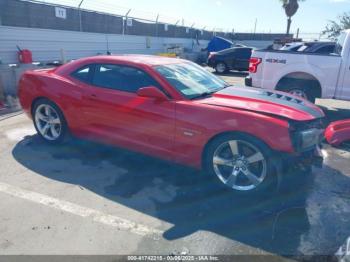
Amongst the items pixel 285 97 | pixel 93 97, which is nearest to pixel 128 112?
pixel 93 97

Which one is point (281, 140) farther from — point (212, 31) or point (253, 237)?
point (212, 31)

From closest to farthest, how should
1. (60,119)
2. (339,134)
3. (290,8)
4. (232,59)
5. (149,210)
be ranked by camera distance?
(149,210)
(60,119)
(339,134)
(232,59)
(290,8)

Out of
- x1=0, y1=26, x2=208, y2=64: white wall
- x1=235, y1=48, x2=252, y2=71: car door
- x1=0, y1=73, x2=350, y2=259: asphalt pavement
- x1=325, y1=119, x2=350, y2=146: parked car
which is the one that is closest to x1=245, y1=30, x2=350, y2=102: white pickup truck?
Answer: x1=325, y1=119, x2=350, y2=146: parked car

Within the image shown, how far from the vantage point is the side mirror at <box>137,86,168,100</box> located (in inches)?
141

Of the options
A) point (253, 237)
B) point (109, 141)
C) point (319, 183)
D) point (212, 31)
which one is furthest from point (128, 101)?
point (212, 31)

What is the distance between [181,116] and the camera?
355 cm

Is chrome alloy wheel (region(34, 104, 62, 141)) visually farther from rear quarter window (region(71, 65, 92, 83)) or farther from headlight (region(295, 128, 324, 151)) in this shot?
headlight (region(295, 128, 324, 151))

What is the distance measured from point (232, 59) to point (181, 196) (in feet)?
44.7

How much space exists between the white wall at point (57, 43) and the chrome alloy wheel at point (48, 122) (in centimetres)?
807

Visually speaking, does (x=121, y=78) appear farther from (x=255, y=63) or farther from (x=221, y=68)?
(x=221, y=68)

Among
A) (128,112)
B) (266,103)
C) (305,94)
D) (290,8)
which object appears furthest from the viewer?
(290,8)

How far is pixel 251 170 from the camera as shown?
3.43 meters

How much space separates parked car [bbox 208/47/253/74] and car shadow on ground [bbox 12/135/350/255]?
1251cm

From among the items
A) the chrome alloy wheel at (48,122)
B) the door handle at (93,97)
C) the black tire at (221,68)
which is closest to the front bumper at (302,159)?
the door handle at (93,97)
